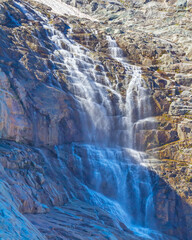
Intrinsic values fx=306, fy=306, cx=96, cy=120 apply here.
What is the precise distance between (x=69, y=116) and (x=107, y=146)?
4962 millimetres

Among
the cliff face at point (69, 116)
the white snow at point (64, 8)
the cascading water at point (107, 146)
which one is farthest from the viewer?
the white snow at point (64, 8)

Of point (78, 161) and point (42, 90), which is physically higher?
point (42, 90)

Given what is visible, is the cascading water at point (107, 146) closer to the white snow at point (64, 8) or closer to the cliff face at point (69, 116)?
the cliff face at point (69, 116)

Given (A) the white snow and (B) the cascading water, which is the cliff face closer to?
(B) the cascading water

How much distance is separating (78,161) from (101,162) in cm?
229

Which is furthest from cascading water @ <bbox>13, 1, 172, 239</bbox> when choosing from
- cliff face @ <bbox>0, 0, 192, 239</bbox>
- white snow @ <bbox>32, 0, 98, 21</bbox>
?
white snow @ <bbox>32, 0, 98, 21</bbox>

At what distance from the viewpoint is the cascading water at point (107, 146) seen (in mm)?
26406

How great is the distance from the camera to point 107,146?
30641 mm

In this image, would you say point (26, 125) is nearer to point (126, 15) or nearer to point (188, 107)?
point (188, 107)

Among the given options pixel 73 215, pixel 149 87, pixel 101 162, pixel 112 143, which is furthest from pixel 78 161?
pixel 149 87

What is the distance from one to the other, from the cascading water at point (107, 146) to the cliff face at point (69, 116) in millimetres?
210

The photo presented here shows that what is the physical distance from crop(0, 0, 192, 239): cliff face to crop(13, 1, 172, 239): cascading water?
210 millimetres

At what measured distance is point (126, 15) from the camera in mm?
59094

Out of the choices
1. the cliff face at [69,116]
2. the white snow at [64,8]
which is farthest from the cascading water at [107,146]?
the white snow at [64,8]
